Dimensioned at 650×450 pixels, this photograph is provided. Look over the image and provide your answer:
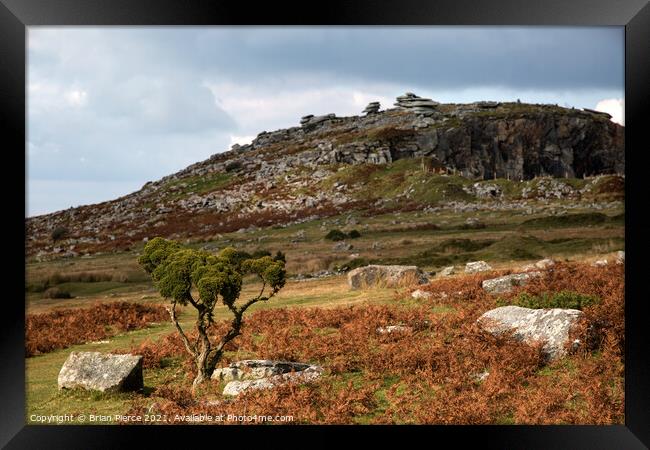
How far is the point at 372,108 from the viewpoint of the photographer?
47.8 feet

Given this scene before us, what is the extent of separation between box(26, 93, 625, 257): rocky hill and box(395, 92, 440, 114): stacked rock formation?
5 centimetres

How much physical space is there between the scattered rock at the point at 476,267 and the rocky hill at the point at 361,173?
2051mm

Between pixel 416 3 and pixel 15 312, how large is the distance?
11.1m

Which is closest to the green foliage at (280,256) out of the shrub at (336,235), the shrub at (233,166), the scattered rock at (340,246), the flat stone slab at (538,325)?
the shrub at (336,235)

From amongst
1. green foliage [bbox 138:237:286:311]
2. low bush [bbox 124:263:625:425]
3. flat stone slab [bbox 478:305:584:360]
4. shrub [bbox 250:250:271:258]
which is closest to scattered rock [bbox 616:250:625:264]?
low bush [bbox 124:263:625:425]

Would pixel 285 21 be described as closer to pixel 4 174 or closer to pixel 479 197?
pixel 4 174

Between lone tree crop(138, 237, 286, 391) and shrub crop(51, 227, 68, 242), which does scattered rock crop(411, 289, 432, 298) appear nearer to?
lone tree crop(138, 237, 286, 391)

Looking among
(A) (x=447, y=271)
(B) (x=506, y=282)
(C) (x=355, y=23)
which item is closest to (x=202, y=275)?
(C) (x=355, y=23)

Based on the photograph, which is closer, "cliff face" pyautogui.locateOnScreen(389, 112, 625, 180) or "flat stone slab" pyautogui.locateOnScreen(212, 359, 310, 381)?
"flat stone slab" pyautogui.locateOnScreen(212, 359, 310, 381)

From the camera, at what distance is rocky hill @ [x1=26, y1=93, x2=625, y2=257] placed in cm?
1534

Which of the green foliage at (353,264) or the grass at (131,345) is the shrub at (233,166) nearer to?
the grass at (131,345)

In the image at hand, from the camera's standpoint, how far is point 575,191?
1562 cm

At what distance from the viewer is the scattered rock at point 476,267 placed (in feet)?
55.0

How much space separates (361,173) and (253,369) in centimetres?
749
